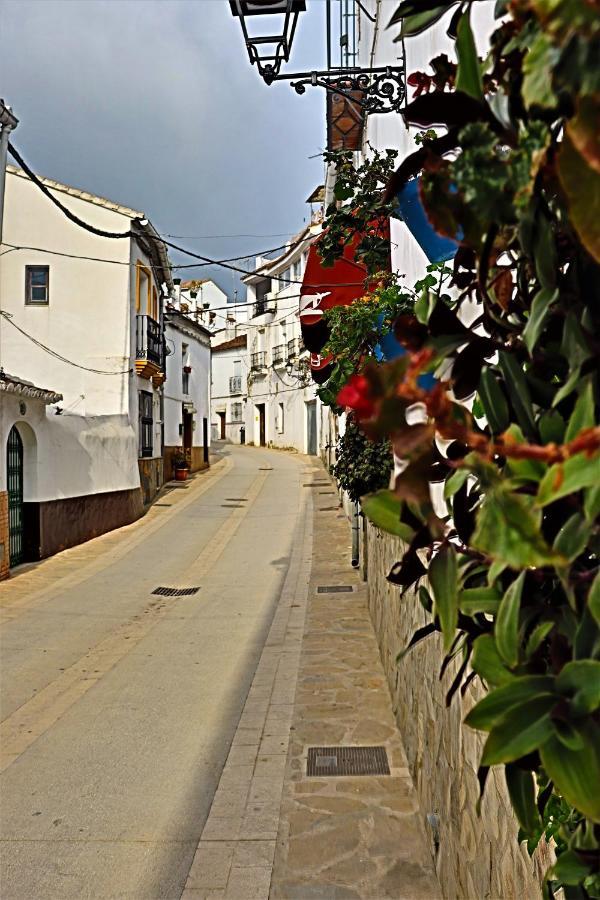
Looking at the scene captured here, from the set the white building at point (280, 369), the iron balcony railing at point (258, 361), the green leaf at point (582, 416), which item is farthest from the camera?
the iron balcony railing at point (258, 361)

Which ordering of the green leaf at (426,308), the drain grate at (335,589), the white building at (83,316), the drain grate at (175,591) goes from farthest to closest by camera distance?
the white building at (83,316)
the drain grate at (175,591)
the drain grate at (335,589)
the green leaf at (426,308)

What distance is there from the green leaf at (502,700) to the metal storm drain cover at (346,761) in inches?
188

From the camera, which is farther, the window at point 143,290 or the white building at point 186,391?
the white building at point 186,391

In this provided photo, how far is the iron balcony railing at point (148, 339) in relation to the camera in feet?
63.4

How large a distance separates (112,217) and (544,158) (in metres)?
19.2

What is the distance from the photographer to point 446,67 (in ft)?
3.47

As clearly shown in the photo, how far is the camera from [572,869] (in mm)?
901

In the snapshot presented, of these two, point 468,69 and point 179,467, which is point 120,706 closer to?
point 468,69

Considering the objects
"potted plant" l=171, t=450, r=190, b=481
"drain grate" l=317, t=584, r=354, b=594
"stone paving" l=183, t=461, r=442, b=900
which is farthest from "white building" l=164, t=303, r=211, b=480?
"stone paving" l=183, t=461, r=442, b=900

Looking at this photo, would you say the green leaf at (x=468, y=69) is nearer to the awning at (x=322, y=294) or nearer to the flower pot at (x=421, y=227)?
the flower pot at (x=421, y=227)

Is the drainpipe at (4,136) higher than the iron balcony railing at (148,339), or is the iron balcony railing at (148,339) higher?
the drainpipe at (4,136)

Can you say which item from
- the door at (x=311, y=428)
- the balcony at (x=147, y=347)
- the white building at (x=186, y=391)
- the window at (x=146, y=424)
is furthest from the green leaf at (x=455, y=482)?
the door at (x=311, y=428)

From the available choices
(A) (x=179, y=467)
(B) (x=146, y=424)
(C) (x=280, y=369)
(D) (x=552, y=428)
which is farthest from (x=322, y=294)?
(C) (x=280, y=369)

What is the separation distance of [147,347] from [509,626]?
64.5 ft
